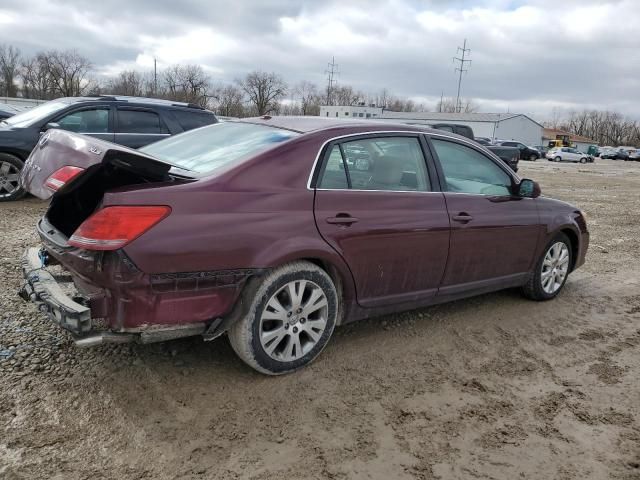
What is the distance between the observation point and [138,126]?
844cm

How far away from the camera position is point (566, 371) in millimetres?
3557

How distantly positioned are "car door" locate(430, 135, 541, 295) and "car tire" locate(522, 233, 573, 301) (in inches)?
8.0

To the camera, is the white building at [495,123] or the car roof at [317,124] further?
the white building at [495,123]

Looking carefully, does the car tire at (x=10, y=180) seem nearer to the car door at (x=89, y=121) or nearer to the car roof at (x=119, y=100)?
the car door at (x=89, y=121)

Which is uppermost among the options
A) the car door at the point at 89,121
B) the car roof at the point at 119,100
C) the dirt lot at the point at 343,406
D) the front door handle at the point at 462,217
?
the car roof at the point at 119,100

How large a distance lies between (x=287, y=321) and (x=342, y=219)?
72cm

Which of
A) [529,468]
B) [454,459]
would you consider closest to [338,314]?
[454,459]

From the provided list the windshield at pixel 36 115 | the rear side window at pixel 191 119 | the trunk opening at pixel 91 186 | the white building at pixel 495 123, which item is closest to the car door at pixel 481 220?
the trunk opening at pixel 91 186

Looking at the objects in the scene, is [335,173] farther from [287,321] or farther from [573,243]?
[573,243]

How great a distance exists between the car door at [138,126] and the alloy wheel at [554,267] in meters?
6.20

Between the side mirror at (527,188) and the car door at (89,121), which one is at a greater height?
the car door at (89,121)

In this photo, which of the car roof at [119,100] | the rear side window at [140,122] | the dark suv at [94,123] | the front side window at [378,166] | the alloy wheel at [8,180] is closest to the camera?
the front side window at [378,166]

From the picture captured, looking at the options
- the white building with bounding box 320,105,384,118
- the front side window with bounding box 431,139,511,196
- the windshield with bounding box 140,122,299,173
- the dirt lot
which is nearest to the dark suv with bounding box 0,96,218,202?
the dirt lot

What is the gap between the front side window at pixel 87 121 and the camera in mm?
7957
